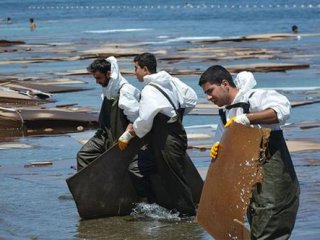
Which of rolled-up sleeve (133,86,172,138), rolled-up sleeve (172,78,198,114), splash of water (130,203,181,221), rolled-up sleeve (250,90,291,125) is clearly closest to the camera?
rolled-up sleeve (250,90,291,125)

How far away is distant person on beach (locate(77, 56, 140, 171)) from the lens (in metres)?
10.5

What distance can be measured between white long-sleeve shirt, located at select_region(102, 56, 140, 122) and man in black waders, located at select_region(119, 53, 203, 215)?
28 cm

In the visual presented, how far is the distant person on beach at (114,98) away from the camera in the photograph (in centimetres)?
1052

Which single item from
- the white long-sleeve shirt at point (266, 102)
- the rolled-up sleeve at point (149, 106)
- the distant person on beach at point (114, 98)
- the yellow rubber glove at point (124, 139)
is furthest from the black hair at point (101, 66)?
the white long-sleeve shirt at point (266, 102)

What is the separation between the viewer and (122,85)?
10688 millimetres

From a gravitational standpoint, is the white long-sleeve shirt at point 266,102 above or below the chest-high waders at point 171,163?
above

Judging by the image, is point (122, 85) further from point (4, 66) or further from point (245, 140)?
point (4, 66)

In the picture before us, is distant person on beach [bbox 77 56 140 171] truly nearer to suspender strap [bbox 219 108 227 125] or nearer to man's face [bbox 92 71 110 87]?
man's face [bbox 92 71 110 87]

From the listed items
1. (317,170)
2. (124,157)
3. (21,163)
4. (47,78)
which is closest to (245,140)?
(124,157)

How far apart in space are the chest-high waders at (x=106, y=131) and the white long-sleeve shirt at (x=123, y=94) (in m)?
0.09

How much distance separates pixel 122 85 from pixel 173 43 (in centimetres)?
3783

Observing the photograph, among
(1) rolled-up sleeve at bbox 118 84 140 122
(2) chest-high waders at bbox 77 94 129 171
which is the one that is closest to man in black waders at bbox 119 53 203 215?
(1) rolled-up sleeve at bbox 118 84 140 122

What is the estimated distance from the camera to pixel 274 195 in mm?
7242

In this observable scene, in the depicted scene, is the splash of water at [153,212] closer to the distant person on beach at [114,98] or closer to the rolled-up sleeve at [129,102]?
the distant person on beach at [114,98]
